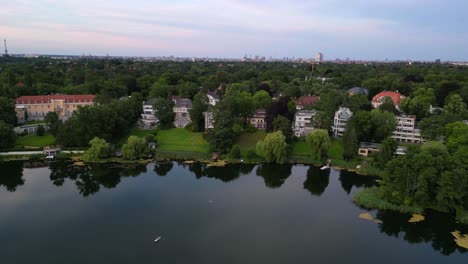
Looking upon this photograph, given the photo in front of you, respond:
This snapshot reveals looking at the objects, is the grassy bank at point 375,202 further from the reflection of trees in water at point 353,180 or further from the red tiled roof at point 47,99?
the red tiled roof at point 47,99

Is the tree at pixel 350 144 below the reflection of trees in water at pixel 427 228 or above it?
above

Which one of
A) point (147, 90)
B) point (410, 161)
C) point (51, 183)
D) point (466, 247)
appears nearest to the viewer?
point (466, 247)

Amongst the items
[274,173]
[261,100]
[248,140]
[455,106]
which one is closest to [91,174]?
[274,173]

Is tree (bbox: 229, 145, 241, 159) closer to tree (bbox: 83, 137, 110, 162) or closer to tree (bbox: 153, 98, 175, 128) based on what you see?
tree (bbox: 83, 137, 110, 162)

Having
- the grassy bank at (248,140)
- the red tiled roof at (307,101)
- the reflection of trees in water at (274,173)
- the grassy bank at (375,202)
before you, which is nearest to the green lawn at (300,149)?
the reflection of trees in water at (274,173)

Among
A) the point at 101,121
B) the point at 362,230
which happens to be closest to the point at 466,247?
the point at 362,230

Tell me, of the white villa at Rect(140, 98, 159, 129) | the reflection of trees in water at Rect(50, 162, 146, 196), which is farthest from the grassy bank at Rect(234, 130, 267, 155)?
the white villa at Rect(140, 98, 159, 129)

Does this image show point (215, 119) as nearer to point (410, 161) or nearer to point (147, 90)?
point (410, 161)
